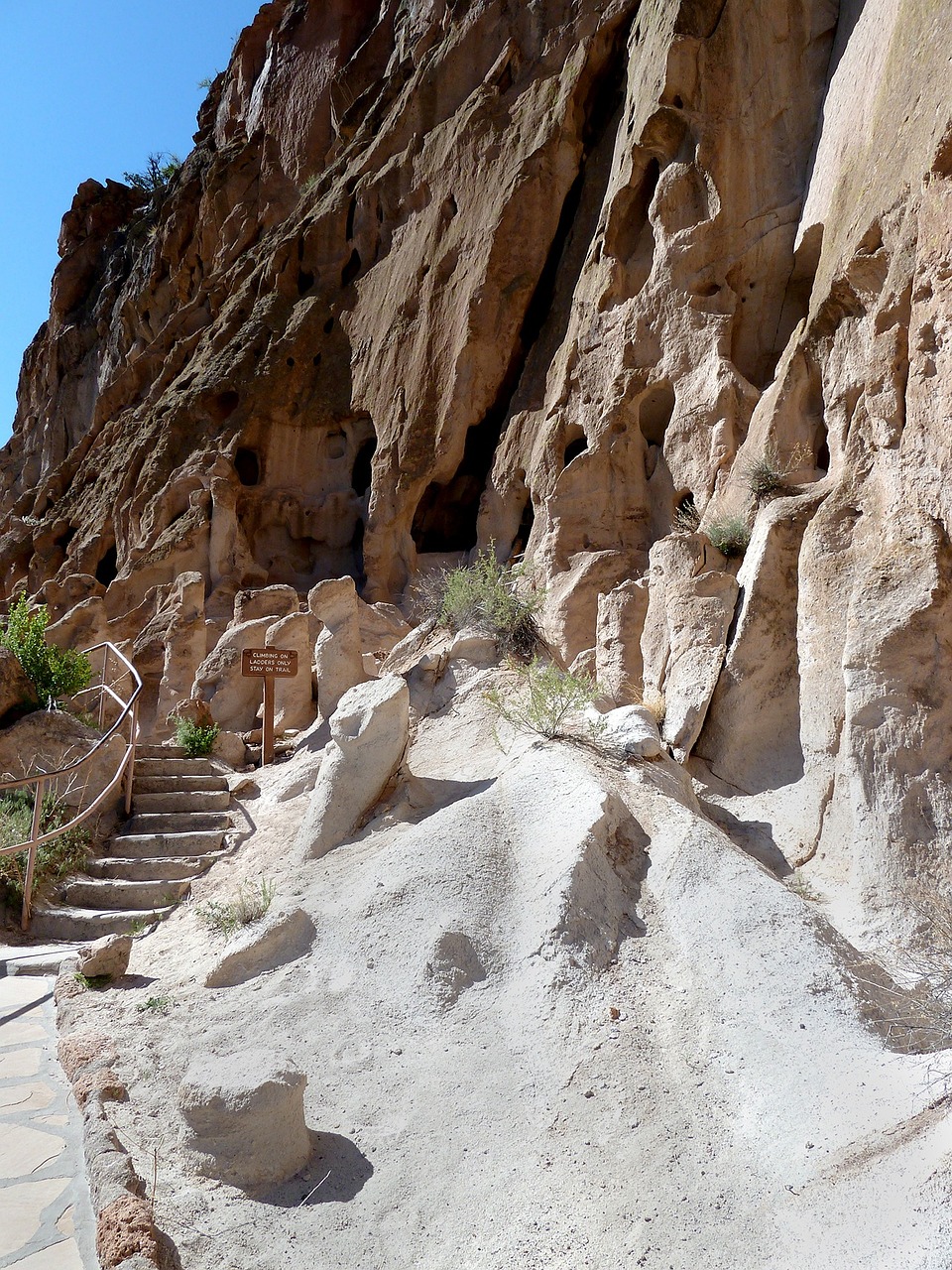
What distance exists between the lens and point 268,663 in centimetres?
1042

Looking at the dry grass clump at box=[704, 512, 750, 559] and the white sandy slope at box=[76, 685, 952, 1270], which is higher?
the dry grass clump at box=[704, 512, 750, 559]

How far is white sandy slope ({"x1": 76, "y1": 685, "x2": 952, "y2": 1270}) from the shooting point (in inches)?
122

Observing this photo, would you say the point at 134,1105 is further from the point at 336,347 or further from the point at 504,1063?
the point at 336,347

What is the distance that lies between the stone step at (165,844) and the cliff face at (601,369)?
4065mm

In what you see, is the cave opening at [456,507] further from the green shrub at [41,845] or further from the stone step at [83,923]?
the stone step at [83,923]

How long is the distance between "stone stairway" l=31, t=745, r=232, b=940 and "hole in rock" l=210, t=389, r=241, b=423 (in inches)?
525

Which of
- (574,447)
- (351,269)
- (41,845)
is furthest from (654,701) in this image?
(351,269)

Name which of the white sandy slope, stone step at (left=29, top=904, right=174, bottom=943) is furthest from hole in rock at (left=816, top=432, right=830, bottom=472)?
stone step at (left=29, top=904, right=174, bottom=943)

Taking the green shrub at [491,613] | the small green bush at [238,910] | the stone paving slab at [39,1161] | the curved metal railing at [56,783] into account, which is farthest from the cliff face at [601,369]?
the curved metal railing at [56,783]

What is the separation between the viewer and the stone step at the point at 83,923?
702 centimetres

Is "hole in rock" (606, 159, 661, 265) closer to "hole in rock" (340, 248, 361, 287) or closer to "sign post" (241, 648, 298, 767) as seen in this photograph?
"sign post" (241, 648, 298, 767)

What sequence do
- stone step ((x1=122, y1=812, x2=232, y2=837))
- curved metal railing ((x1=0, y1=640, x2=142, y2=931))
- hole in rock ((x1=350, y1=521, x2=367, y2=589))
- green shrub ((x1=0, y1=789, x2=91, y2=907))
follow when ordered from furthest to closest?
hole in rock ((x1=350, y1=521, x2=367, y2=589)) < stone step ((x1=122, y1=812, x2=232, y2=837)) < green shrub ((x1=0, y1=789, x2=91, y2=907)) < curved metal railing ((x1=0, y1=640, x2=142, y2=931))

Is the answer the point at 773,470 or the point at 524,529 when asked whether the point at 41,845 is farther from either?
the point at 524,529

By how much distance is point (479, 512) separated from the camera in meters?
16.7
